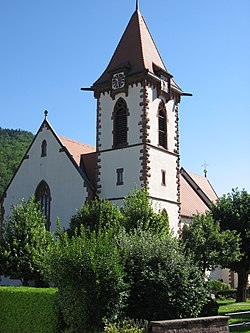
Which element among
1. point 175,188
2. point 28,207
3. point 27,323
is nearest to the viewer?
point 27,323

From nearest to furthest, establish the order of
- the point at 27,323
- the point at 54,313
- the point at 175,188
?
1. the point at 54,313
2. the point at 27,323
3. the point at 175,188

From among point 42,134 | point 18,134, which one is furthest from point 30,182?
point 18,134

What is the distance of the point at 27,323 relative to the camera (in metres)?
17.8

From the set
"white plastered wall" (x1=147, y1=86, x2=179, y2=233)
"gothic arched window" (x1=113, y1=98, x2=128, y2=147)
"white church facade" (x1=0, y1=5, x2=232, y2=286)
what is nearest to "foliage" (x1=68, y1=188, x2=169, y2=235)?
"white church facade" (x1=0, y1=5, x2=232, y2=286)

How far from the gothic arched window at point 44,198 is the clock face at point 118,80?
893 centimetres

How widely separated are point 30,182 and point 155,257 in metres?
22.6

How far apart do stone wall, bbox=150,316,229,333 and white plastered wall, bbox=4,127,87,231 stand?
19.0 metres

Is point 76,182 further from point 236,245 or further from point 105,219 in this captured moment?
→ point 236,245

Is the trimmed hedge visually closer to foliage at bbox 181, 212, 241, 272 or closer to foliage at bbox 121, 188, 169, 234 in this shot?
foliage at bbox 121, 188, 169, 234

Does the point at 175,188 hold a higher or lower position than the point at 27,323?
higher

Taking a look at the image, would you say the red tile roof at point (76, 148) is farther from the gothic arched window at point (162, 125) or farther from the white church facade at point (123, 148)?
the gothic arched window at point (162, 125)

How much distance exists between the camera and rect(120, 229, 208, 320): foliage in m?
16.4

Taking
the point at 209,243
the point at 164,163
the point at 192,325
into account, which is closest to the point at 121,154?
the point at 164,163

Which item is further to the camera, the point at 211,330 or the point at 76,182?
the point at 76,182
